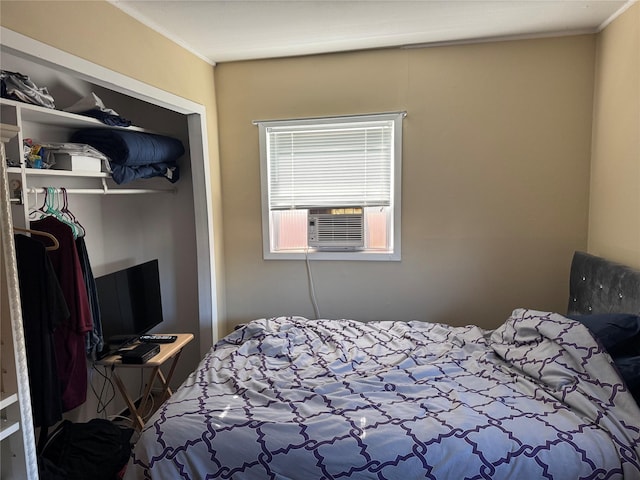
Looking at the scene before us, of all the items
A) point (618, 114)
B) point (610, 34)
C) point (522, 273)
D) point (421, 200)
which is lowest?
point (522, 273)

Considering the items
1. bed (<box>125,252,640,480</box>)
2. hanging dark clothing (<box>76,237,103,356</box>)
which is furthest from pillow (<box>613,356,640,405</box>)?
hanging dark clothing (<box>76,237,103,356</box>)

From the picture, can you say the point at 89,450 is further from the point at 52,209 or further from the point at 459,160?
the point at 459,160

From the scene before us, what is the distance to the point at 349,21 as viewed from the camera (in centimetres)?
238

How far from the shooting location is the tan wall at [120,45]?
1.61 meters

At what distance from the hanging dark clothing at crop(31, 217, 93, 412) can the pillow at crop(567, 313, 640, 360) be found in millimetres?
2399

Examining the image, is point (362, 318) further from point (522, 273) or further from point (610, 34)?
point (610, 34)

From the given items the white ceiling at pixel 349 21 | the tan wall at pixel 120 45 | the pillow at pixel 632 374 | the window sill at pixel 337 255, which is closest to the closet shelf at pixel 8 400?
the tan wall at pixel 120 45

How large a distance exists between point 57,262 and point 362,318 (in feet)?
6.52

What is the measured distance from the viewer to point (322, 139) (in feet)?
9.98

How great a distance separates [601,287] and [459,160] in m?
1.15

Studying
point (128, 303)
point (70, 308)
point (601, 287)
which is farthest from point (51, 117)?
point (601, 287)

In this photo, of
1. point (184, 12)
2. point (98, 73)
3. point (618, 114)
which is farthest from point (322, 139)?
point (618, 114)

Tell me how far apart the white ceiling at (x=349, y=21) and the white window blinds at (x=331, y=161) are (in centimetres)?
52

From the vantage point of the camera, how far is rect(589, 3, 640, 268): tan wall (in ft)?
7.01
